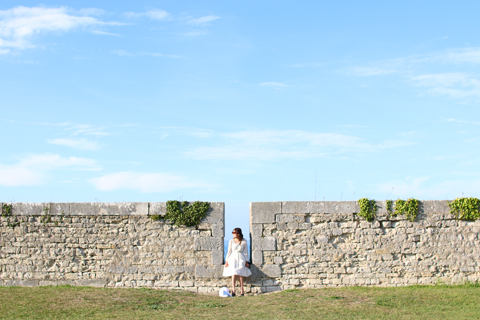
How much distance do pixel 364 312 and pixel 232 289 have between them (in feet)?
9.31

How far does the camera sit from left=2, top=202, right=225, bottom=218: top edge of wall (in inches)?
382

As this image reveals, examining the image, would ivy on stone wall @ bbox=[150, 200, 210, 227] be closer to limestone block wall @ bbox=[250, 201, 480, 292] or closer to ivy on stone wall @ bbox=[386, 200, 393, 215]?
limestone block wall @ bbox=[250, 201, 480, 292]

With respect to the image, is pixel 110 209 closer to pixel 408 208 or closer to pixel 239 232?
pixel 239 232

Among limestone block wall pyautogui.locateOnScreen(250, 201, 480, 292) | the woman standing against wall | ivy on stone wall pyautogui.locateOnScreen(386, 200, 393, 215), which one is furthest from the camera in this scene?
ivy on stone wall pyautogui.locateOnScreen(386, 200, 393, 215)

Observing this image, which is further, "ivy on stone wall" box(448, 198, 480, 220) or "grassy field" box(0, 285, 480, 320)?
"ivy on stone wall" box(448, 198, 480, 220)

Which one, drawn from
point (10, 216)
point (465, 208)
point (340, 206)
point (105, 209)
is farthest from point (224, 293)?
point (465, 208)

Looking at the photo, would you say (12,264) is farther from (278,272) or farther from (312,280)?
(312,280)

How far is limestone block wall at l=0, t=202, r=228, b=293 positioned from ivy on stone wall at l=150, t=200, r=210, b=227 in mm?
109

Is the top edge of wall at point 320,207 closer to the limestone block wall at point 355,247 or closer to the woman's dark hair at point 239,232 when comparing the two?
the limestone block wall at point 355,247

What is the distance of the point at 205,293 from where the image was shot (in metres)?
9.49

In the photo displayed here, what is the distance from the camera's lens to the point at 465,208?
9.54 metres

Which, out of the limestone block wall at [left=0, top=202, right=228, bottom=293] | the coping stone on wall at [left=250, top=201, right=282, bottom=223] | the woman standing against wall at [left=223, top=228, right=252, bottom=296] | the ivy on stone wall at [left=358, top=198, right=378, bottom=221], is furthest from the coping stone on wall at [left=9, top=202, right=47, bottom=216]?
the ivy on stone wall at [left=358, top=198, right=378, bottom=221]

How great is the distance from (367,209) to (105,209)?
5.61m

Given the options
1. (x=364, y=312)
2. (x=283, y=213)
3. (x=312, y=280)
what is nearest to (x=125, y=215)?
(x=283, y=213)
